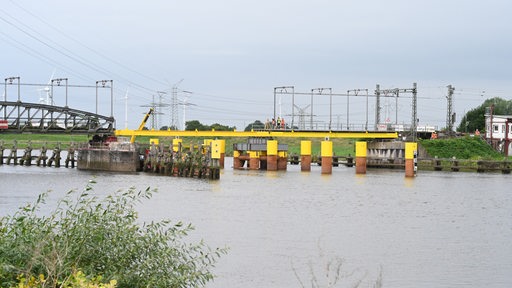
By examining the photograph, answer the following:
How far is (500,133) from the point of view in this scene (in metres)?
112

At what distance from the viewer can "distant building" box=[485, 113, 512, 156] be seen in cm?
10638

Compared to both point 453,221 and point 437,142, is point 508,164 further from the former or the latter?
point 453,221

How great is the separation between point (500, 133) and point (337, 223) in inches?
2947

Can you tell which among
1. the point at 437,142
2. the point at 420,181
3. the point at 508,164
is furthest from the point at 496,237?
the point at 437,142

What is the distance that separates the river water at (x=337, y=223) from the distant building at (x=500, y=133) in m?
Answer: 31.6

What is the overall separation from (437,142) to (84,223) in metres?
88.8

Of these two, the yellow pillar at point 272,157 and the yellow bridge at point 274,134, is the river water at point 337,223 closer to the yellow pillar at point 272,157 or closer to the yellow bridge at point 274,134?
the yellow pillar at point 272,157

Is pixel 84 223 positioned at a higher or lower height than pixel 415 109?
lower

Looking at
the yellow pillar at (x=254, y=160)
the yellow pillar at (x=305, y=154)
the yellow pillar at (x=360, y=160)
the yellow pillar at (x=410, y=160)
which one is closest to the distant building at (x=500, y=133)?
the yellow pillar at (x=360, y=160)

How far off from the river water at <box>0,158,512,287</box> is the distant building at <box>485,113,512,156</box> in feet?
104

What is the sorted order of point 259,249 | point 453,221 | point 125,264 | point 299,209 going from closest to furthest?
point 125,264 → point 259,249 → point 453,221 → point 299,209

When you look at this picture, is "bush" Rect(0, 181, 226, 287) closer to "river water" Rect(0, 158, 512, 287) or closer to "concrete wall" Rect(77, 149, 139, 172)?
"river water" Rect(0, 158, 512, 287)

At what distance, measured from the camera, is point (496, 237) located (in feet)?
126

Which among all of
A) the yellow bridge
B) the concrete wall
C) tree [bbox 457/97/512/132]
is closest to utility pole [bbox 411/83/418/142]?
the yellow bridge
